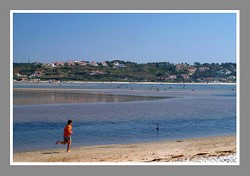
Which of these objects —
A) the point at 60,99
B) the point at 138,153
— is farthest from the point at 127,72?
the point at 138,153

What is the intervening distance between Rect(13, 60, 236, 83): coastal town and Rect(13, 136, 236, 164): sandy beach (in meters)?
78.2

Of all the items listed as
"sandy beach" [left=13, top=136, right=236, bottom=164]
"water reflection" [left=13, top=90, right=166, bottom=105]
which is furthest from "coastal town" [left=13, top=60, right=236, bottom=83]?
"sandy beach" [left=13, top=136, right=236, bottom=164]

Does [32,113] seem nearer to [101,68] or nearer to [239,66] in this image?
[239,66]

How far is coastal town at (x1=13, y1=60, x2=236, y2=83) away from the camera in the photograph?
9669 cm

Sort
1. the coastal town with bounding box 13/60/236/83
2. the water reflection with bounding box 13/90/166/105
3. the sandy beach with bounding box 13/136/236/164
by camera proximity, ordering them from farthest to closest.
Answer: the coastal town with bounding box 13/60/236/83
the water reflection with bounding box 13/90/166/105
the sandy beach with bounding box 13/136/236/164

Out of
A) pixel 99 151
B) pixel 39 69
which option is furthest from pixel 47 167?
pixel 39 69

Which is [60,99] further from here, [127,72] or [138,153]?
[127,72]

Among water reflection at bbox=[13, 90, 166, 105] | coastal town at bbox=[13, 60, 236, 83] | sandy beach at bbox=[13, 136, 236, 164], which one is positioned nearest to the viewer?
sandy beach at bbox=[13, 136, 236, 164]

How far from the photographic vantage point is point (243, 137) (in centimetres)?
1011

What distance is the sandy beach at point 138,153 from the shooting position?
1198 cm

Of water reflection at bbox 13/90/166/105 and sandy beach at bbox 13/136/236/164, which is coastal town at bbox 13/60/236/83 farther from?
sandy beach at bbox 13/136/236/164

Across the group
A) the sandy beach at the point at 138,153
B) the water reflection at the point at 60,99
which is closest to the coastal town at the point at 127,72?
the water reflection at the point at 60,99

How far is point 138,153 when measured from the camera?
13109 mm

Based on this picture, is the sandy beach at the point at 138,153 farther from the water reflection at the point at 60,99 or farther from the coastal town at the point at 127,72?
the coastal town at the point at 127,72
